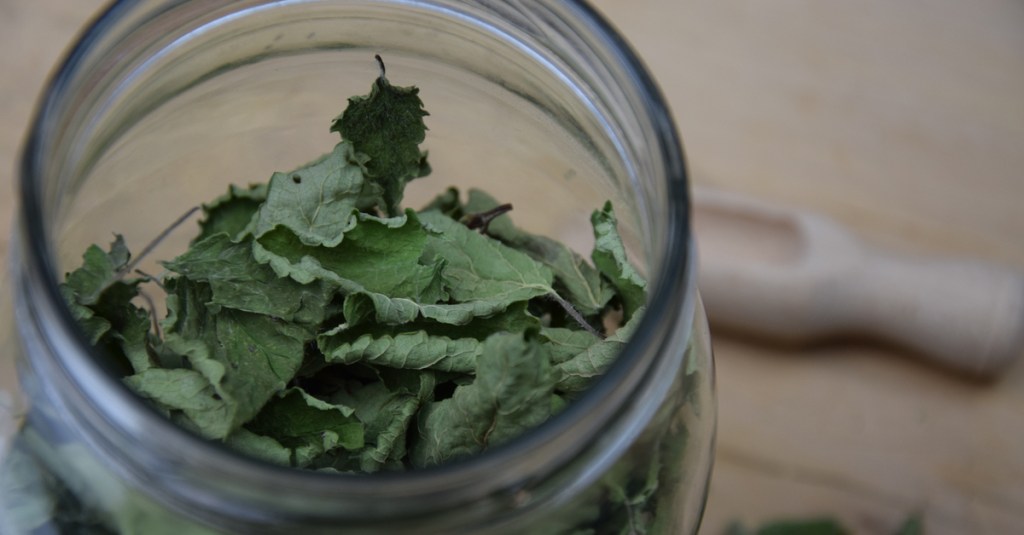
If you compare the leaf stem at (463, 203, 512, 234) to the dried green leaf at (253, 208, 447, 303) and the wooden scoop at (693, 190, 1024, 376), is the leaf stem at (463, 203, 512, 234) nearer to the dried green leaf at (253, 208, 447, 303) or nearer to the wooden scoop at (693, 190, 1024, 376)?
the dried green leaf at (253, 208, 447, 303)

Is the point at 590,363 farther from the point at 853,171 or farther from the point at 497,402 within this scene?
the point at 853,171

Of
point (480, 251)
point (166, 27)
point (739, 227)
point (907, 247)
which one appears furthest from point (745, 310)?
point (166, 27)

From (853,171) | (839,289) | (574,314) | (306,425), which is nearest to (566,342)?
(574,314)

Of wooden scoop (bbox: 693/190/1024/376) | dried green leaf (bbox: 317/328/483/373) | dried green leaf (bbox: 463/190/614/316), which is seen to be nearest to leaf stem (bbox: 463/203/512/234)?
dried green leaf (bbox: 463/190/614/316)

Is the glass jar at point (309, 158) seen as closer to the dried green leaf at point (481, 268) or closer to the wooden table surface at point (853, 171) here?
the dried green leaf at point (481, 268)

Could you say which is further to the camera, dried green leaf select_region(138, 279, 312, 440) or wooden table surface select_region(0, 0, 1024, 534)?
wooden table surface select_region(0, 0, 1024, 534)

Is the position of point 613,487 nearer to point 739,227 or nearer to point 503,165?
point 503,165
